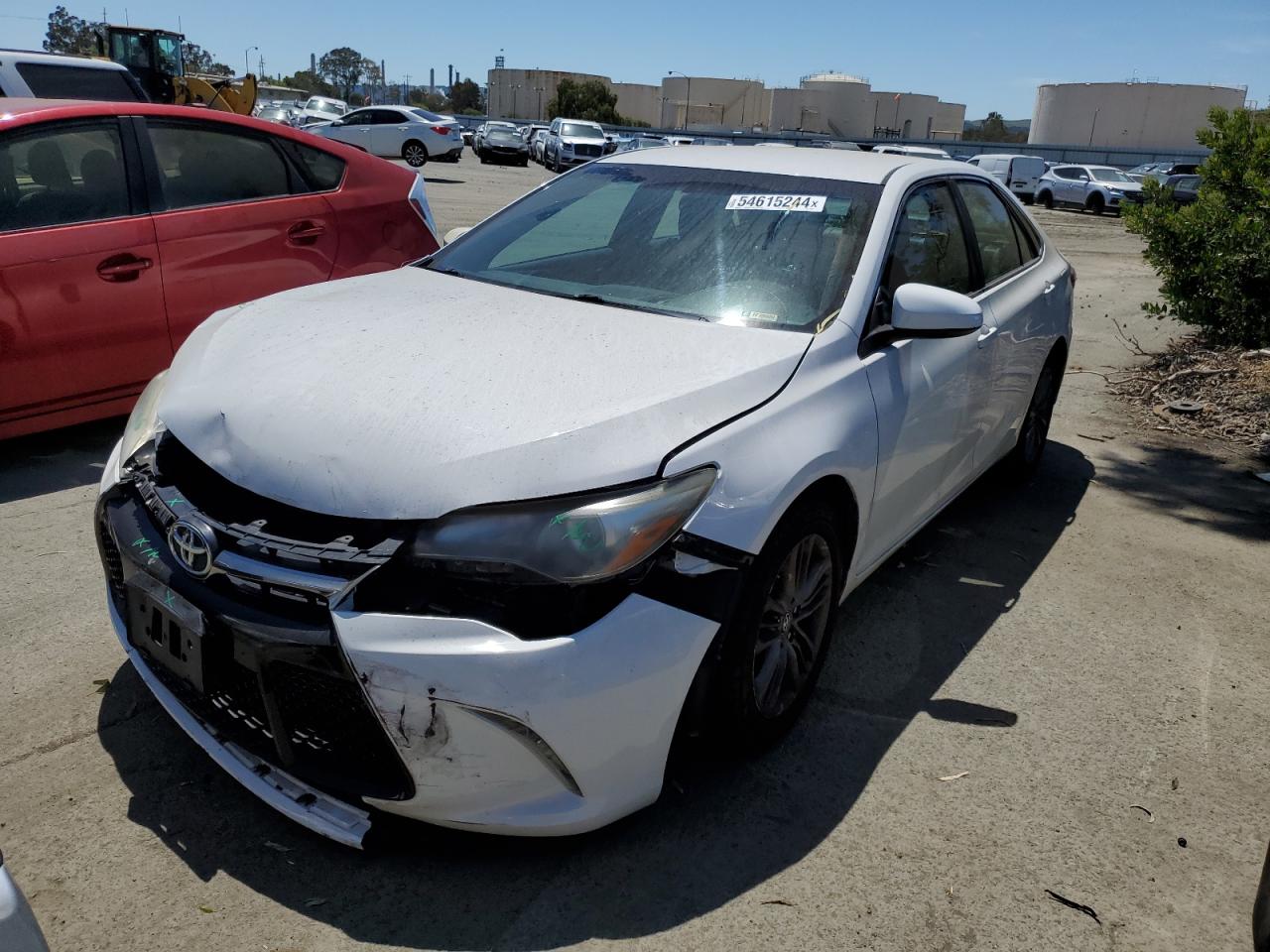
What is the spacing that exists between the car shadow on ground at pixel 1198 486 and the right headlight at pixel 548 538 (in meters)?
3.95

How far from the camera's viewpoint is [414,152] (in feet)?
98.9

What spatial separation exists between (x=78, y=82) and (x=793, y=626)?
9.76 meters

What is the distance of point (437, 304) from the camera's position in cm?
316


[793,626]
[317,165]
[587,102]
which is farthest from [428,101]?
[793,626]

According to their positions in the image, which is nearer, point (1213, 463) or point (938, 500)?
point (938, 500)

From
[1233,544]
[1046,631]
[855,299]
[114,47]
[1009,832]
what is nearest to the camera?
[1009,832]

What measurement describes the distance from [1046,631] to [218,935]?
2.90 meters

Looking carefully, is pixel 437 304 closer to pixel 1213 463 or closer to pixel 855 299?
pixel 855 299

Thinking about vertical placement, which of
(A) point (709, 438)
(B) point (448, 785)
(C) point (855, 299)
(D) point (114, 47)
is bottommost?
(B) point (448, 785)

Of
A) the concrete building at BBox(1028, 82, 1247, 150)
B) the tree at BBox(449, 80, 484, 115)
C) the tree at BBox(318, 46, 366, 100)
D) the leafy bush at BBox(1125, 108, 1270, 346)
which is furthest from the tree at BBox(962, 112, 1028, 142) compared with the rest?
the leafy bush at BBox(1125, 108, 1270, 346)

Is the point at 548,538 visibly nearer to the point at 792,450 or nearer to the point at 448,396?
the point at 448,396

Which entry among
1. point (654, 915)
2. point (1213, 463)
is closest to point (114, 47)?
point (1213, 463)

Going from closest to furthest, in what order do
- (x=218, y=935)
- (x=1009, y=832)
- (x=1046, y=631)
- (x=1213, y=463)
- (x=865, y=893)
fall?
(x=218, y=935), (x=865, y=893), (x=1009, y=832), (x=1046, y=631), (x=1213, y=463)

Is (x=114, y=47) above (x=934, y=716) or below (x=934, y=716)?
above
